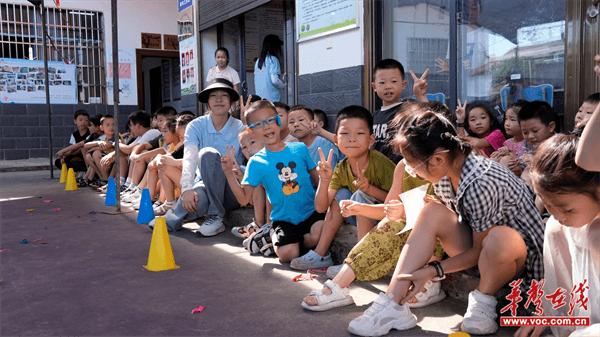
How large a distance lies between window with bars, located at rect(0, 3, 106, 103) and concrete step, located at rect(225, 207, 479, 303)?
841cm

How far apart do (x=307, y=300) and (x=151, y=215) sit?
268 centimetres

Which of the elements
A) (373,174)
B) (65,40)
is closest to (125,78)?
(65,40)

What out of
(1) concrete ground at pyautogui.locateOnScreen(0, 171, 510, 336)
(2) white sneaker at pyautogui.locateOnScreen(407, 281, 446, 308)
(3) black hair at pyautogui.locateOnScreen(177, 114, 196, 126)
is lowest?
(1) concrete ground at pyautogui.locateOnScreen(0, 171, 510, 336)

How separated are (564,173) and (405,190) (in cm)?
114

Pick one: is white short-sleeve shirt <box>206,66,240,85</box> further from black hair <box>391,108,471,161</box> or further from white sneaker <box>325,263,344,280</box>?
black hair <box>391,108,471,161</box>

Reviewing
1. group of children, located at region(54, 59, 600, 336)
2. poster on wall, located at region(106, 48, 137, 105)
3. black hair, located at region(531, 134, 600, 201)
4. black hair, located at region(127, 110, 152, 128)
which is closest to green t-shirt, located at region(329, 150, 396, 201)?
group of children, located at region(54, 59, 600, 336)

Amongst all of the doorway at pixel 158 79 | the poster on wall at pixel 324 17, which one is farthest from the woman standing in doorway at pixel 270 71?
the doorway at pixel 158 79

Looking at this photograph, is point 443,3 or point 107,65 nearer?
point 443,3

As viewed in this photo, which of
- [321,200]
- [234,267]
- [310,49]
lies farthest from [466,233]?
[310,49]

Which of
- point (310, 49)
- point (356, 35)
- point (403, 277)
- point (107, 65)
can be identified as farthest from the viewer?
point (107, 65)

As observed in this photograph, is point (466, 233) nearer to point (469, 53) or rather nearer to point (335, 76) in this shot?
point (469, 53)

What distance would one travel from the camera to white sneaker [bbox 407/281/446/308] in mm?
2627

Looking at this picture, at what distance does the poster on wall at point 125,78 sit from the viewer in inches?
464

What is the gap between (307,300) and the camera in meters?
2.61
